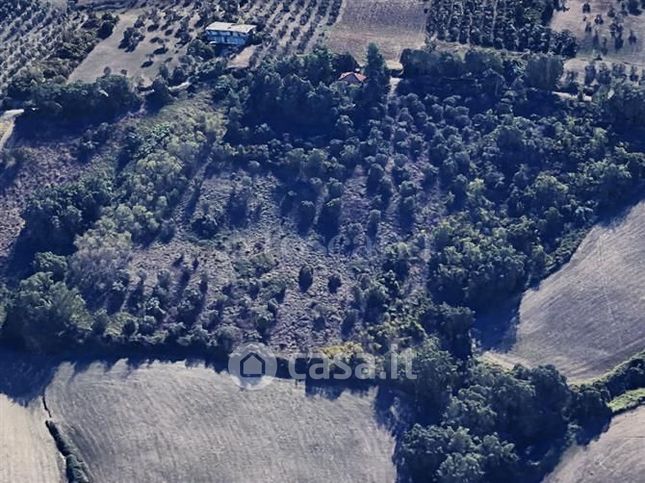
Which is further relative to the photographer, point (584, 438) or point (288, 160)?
point (288, 160)

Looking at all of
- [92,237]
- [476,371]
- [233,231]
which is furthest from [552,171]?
[92,237]

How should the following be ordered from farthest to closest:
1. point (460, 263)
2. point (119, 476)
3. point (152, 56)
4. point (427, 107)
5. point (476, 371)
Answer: point (152, 56), point (427, 107), point (460, 263), point (476, 371), point (119, 476)

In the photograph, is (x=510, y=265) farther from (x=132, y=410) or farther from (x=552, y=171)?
(x=132, y=410)

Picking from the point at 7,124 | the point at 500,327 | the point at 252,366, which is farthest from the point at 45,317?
the point at 500,327

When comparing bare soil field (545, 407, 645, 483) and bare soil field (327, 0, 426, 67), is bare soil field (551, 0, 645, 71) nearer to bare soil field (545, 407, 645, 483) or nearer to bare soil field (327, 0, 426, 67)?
bare soil field (327, 0, 426, 67)

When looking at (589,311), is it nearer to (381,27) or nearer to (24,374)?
(381,27)

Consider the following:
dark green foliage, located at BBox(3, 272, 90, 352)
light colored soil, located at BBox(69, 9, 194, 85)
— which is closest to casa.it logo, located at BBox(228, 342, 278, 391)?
dark green foliage, located at BBox(3, 272, 90, 352)

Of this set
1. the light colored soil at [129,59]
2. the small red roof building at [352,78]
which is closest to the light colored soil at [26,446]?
the light colored soil at [129,59]
